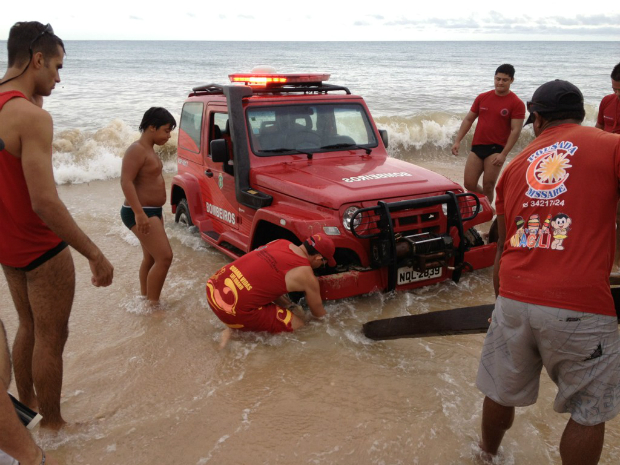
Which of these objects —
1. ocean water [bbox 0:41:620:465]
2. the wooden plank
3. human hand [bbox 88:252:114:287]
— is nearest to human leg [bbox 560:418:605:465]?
ocean water [bbox 0:41:620:465]

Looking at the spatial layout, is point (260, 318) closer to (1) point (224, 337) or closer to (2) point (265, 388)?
(1) point (224, 337)

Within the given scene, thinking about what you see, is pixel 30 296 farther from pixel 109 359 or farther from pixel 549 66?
pixel 549 66

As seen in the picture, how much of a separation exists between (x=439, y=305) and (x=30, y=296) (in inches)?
133

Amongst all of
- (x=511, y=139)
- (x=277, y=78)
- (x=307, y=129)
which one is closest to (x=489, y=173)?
(x=511, y=139)

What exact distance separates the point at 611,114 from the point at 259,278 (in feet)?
12.5

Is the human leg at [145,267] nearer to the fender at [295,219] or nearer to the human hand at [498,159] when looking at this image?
the fender at [295,219]

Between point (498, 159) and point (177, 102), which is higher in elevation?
point (498, 159)

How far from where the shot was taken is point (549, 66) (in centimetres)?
5369

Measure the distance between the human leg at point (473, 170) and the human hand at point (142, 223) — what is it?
13.0 feet

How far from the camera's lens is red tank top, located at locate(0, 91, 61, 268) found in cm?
→ 269

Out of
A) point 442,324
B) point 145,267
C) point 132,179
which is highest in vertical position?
point 132,179

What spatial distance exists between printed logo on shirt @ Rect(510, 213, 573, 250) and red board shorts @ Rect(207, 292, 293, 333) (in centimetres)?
237

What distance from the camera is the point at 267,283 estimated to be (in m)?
4.26

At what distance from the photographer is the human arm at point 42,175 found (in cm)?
258
